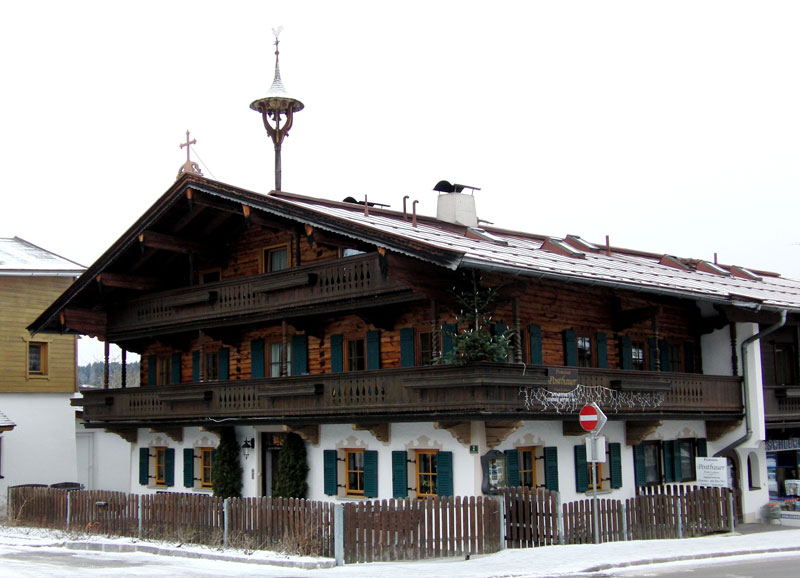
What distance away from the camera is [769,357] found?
93.3ft

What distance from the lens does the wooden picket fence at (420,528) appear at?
57.8 feet

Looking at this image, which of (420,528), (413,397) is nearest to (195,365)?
(413,397)

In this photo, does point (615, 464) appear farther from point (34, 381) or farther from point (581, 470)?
point (34, 381)

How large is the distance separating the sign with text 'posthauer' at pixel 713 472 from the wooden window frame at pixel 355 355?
8214mm

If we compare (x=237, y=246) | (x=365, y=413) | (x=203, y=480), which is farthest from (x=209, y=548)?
(x=237, y=246)

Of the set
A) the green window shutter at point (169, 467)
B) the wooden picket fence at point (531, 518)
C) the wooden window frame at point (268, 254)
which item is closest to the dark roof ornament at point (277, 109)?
the wooden window frame at point (268, 254)

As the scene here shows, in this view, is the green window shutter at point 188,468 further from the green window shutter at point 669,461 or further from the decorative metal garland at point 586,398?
the green window shutter at point 669,461

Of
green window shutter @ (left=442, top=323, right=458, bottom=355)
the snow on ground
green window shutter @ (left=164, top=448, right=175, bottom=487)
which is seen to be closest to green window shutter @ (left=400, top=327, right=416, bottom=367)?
green window shutter @ (left=442, top=323, right=458, bottom=355)

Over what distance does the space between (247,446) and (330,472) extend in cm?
342

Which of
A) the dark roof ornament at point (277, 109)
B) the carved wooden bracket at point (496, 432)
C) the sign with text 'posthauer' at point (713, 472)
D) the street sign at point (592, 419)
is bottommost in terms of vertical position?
the sign with text 'posthauer' at point (713, 472)

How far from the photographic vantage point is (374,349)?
24016mm

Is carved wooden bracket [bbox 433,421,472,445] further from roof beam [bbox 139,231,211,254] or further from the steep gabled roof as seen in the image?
roof beam [bbox 139,231,211,254]

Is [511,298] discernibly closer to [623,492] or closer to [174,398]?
[623,492]

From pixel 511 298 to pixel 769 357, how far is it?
10817 millimetres
